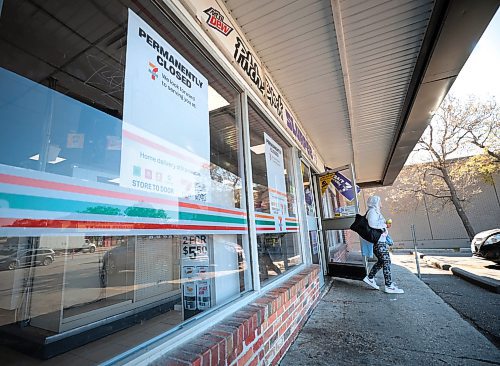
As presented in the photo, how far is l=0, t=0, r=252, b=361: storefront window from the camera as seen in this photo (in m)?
0.99

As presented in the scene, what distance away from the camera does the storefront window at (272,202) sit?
2.55 metres

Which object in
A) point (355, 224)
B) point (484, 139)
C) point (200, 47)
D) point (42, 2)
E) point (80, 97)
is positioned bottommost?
point (355, 224)

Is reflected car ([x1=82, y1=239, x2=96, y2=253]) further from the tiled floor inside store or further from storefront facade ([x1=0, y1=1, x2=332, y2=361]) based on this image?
the tiled floor inside store

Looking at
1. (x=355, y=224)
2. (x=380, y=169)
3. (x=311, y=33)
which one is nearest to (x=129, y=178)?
(x=311, y=33)

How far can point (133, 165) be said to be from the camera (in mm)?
1162

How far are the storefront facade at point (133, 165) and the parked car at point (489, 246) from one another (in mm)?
6555

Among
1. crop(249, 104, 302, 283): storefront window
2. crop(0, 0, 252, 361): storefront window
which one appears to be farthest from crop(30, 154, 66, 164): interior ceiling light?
crop(249, 104, 302, 283): storefront window

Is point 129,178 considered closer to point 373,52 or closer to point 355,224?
point 373,52

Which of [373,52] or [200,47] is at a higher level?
[373,52]

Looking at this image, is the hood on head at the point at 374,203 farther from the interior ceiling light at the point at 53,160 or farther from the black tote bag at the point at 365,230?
the interior ceiling light at the point at 53,160

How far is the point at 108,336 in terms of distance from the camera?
10.5ft

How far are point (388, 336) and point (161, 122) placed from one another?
9.79ft

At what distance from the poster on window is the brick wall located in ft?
2.77

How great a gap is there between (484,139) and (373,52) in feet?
42.8
